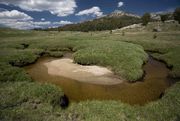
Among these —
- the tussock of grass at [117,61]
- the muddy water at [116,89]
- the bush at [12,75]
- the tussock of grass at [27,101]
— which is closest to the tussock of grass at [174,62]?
the muddy water at [116,89]

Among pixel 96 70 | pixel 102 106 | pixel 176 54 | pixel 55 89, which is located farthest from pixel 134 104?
pixel 176 54

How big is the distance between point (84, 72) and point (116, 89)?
650 cm

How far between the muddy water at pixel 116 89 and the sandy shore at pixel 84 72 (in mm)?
1003

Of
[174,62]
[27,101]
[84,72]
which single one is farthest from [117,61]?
[27,101]

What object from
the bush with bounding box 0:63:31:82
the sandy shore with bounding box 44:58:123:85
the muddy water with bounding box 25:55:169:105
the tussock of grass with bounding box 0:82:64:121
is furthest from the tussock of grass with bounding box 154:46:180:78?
the bush with bounding box 0:63:31:82

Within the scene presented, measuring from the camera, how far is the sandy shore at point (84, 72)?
25.3 m

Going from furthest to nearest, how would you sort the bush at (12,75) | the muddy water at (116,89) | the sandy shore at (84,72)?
the sandy shore at (84,72) → the bush at (12,75) → the muddy water at (116,89)

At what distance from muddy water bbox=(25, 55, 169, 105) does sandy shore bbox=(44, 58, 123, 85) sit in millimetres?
1003

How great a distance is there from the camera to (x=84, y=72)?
91.6ft

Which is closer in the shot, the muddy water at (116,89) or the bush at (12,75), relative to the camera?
the muddy water at (116,89)

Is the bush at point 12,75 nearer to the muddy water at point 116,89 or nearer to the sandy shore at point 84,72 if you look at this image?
the muddy water at point 116,89

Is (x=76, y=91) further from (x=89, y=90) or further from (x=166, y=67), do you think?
(x=166, y=67)

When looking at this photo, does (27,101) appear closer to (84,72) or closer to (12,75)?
(12,75)

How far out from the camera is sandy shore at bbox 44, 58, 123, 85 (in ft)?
83.0
